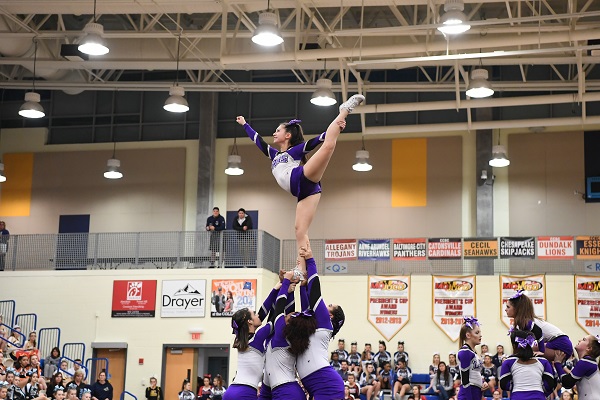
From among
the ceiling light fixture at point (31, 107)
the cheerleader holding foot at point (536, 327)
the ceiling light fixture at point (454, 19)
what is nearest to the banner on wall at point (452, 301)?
the ceiling light fixture at point (454, 19)

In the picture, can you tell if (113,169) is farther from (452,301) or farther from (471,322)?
(471,322)

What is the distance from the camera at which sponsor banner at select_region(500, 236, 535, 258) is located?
28.9m

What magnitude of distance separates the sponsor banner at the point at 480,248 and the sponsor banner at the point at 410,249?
4.51 feet

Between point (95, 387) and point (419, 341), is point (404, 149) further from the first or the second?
point (95, 387)

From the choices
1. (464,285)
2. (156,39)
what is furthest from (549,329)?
(156,39)

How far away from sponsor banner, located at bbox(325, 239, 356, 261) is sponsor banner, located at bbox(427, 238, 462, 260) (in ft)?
8.49

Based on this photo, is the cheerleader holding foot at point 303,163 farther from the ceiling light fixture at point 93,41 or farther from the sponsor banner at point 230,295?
the sponsor banner at point 230,295

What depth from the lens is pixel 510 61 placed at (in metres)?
26.8

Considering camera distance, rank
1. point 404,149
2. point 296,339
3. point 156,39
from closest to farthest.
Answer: point 296,339 < point 156,39 < point 404,149

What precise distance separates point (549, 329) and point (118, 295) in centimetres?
2180

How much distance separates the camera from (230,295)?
29219mm

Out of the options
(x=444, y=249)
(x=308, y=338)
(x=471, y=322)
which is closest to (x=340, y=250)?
(x=444, y=249)

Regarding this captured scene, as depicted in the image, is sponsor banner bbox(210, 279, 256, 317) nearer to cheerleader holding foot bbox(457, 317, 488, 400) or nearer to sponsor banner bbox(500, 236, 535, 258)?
sponsor banner bbox(500, 236, 535, 258)

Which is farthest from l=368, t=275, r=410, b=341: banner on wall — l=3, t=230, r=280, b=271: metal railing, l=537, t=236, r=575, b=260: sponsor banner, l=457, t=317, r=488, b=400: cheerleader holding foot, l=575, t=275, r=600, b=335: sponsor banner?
l=457, t=317, r=488, b=400: cheerleader holding foot
